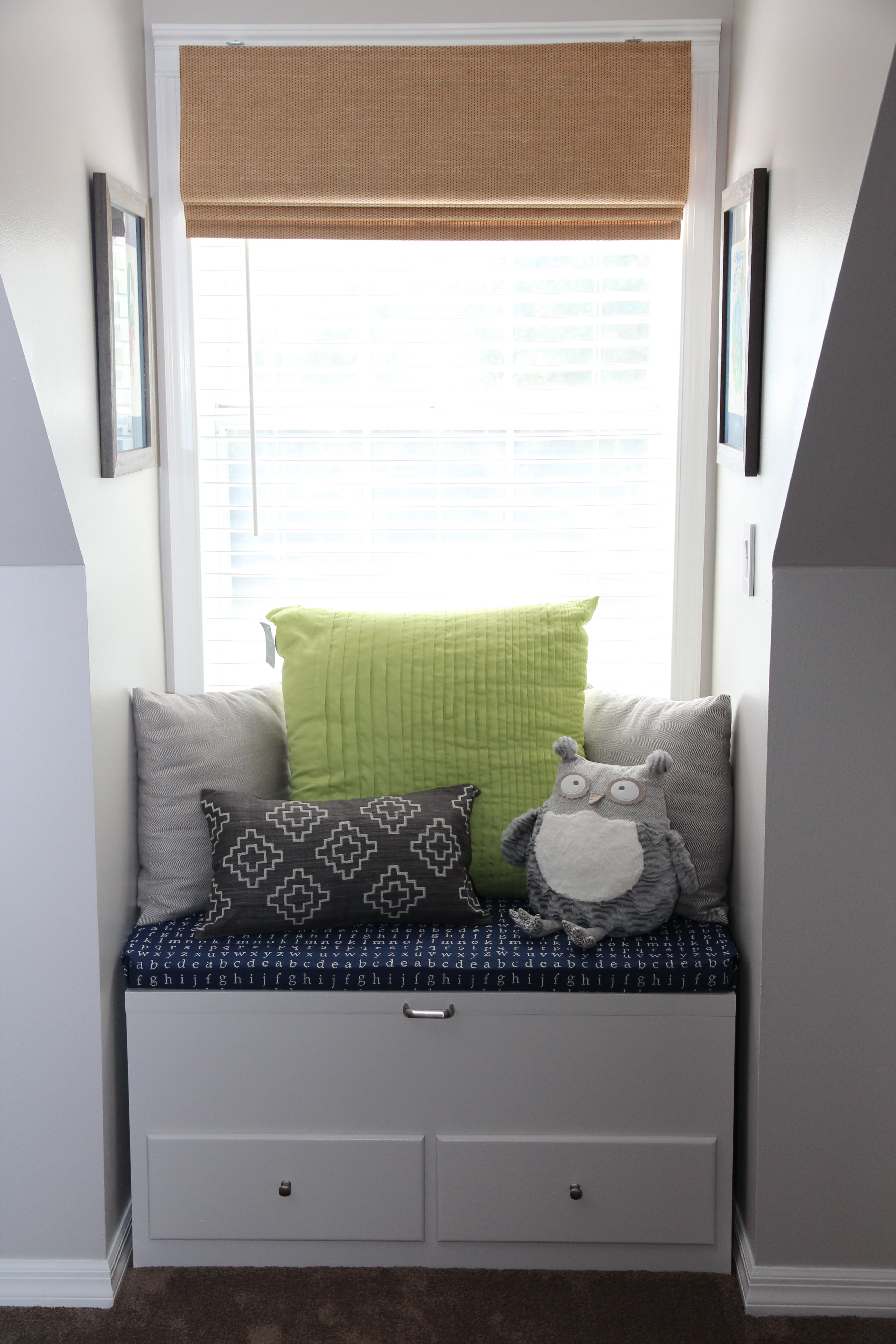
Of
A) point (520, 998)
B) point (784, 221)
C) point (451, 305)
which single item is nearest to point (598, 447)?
point (451, 305)

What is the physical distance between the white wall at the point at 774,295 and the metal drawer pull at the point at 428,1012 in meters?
0.48

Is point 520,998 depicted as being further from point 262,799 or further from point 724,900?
point 262,799

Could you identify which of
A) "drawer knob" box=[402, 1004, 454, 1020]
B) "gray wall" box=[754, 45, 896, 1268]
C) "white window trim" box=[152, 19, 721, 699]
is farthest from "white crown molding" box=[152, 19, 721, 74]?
"drawer knob" box=[402, 1004, 454, 1020]

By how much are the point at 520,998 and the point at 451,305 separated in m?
1.30

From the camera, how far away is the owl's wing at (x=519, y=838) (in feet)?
7.01

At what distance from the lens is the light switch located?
6.64ft

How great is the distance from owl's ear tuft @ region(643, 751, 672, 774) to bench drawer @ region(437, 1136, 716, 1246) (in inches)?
23.1

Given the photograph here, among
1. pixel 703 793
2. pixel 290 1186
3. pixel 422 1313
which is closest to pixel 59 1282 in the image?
pixel 290 1186

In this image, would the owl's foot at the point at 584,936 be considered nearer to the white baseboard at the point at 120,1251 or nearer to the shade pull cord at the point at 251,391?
the white baseboard at the point at 120,1251

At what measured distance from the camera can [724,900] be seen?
2146 millimetres

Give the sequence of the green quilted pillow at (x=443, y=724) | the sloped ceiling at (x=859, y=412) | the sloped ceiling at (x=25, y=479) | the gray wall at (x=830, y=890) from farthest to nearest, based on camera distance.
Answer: the green quilted pillow at (x=443, y=724)
the gray wall at (x=830, y=890)
the sloped ceiling at (x=25, y=479)
the sloped ceiling at (x=859, y=412)

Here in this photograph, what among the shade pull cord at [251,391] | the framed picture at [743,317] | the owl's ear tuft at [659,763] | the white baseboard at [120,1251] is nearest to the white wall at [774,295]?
the framed picture at [743,317]

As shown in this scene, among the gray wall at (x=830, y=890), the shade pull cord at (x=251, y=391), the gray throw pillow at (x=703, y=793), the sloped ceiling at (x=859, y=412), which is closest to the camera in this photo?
the sloped ceiling at (x=859, y=412)

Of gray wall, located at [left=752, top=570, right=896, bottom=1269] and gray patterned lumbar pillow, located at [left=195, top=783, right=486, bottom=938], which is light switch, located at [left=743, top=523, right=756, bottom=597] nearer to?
gray wall, located at [left=752, top=570, right=896, bottom=1269]
